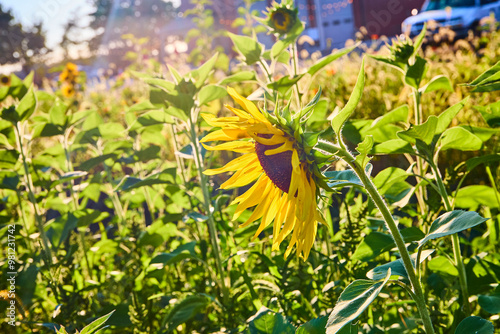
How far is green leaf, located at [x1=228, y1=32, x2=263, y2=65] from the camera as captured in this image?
1.20 metres

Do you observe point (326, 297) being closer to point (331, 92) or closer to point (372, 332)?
point (372, 332)

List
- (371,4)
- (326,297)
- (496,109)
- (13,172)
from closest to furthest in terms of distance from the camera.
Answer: (496,109) → (326,297) → (13,172) → (371,4)

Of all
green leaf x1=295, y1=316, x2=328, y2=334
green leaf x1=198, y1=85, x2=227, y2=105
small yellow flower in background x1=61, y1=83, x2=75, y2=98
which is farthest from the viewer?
small yellow flower in background x1=61, y1=83, x2=75, y2=98

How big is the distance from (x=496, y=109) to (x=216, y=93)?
0.70 m

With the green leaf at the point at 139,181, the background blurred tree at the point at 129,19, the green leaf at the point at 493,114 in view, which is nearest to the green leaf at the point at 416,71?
the green leaf at the point at 493,114

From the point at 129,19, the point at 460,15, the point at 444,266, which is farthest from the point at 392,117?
the point at 129,19

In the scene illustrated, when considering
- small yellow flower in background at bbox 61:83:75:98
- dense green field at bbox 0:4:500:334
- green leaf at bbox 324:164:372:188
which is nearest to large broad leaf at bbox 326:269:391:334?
dense green field at bbox 0:4:500:334

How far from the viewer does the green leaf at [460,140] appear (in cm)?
85

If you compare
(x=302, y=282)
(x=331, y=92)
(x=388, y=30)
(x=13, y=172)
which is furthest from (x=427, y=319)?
(x=388, y=30)

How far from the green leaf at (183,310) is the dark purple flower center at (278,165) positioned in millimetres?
577

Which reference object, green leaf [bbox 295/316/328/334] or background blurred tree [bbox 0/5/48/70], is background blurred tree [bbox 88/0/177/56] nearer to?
background blurred tree [bbox 0/5/48/70]

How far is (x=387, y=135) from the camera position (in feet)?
3.38

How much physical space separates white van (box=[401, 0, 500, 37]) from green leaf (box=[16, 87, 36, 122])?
793cm

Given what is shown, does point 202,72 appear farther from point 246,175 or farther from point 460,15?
point 460,15
